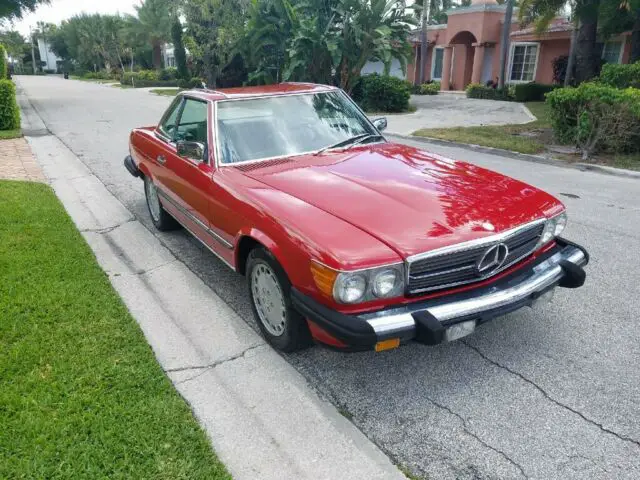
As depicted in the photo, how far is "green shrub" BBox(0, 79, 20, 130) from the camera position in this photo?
44.4 ft

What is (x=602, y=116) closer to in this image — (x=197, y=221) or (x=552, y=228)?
(x=552, y=228)

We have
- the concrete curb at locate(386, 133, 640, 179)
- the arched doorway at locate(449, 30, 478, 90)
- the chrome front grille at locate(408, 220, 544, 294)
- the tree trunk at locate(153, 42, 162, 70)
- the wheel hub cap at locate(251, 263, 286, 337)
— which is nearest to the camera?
the chrome front grille at locate(408, 220, 544, 294)

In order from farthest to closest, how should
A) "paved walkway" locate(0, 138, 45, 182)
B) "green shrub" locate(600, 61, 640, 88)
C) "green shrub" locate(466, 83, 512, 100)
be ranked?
"green shrub" locate(466, 83, 512, 100) → "green shrub" locate(600, 61, 640, 88) → "paved walkway" locate(0, 138, 45, 182)

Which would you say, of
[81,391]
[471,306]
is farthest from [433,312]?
[81,391]

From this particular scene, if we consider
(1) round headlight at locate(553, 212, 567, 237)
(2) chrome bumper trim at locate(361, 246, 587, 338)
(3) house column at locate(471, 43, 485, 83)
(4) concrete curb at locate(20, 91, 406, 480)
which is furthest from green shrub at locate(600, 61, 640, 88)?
(3) house column at locate(471, 43, 485, 83)

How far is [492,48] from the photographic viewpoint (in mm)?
27500

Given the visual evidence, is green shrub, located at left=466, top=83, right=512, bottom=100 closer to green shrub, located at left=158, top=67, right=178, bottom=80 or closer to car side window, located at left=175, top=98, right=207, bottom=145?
car side window, located at left=175, top=98, right=207, bottom=145

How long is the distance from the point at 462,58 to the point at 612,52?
8378 mm

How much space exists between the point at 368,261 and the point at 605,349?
1.92m

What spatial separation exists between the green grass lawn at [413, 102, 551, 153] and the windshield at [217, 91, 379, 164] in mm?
7444

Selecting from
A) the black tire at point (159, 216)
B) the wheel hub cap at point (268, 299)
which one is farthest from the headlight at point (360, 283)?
the black tire at point (159, 216)

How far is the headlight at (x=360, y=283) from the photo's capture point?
256 centimetres

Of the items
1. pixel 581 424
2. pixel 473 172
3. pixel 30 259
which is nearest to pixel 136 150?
pixel 30 259

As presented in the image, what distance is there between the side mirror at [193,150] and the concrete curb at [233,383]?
1.13 meters
